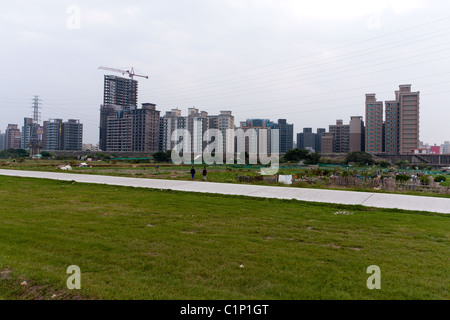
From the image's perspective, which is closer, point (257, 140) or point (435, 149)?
point (257, 140)

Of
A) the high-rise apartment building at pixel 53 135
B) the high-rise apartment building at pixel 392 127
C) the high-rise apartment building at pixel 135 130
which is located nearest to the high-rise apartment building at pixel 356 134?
the high-rise apartment building at pixel 392 127

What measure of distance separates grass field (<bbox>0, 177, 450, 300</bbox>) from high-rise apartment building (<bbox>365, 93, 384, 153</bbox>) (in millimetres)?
109721

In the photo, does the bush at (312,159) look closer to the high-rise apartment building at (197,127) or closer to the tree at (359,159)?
the tree at (359,159)

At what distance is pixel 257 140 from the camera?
85.3m

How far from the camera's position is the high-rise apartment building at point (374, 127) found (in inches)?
4240

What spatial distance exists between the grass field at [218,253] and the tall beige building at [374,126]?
109714mm

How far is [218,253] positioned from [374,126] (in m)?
118

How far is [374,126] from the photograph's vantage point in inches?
4281

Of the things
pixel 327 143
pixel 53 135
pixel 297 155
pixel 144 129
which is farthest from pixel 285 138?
pixel 53 135

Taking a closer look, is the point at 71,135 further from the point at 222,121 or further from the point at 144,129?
the point at 222,121
